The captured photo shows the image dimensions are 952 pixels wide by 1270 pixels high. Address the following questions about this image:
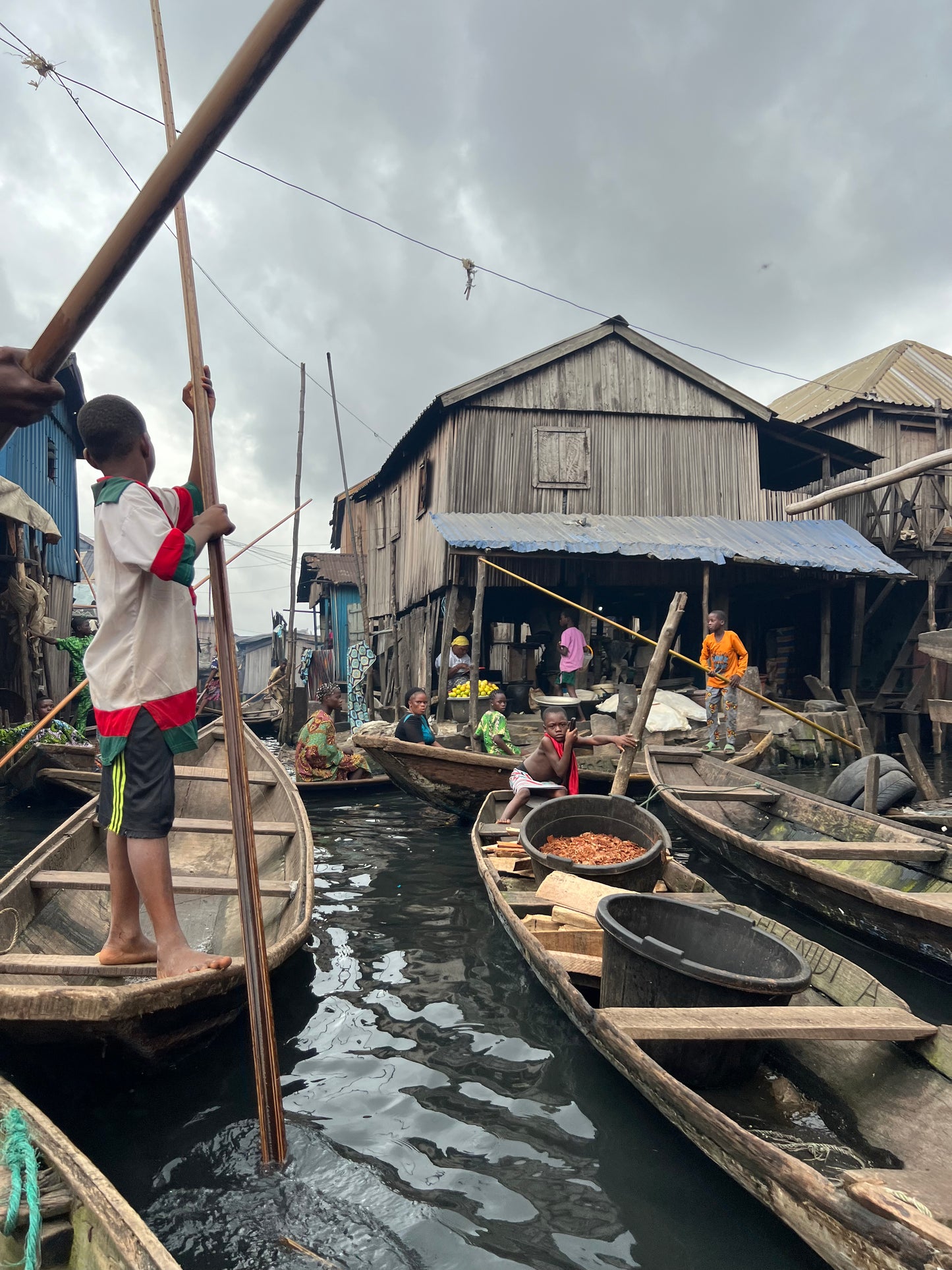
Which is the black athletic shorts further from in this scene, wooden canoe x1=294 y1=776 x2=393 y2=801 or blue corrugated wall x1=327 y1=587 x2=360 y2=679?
blue corrugated wall x1=327 y1=587 x2=360 y2=679

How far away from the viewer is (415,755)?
7.95 metres

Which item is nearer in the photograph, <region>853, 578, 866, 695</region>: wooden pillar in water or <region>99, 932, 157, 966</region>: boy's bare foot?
<region>99, 932, 157, 966</region>: boy's bare foot

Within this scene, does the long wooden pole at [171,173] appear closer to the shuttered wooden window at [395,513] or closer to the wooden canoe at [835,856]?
the wooden canoe at [835,856]

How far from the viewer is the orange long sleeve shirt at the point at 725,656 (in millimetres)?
10594

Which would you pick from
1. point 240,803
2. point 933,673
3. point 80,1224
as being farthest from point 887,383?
point 80,1224

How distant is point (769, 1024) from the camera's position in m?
2.90

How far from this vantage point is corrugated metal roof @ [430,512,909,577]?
42.3ft

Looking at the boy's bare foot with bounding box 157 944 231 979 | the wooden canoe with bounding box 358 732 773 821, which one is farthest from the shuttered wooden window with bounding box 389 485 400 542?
the boy's bare foot with bounding box 157 944 231 979

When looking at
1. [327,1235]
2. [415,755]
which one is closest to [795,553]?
[415,755]

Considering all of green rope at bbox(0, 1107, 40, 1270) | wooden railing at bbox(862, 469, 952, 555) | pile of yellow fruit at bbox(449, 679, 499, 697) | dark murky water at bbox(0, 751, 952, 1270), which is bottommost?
dark murky water at bbox(0, 751, 952, 1270)

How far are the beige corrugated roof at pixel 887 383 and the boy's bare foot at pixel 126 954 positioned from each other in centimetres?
1781

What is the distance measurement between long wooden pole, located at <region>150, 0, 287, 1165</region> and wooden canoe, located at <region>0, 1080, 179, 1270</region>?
2.02ft

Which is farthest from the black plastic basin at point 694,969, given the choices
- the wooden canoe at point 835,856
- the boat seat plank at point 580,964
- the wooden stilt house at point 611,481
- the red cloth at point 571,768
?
the wooden stilt house at point 611,481

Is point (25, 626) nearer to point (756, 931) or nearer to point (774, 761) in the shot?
point (756, 931)
